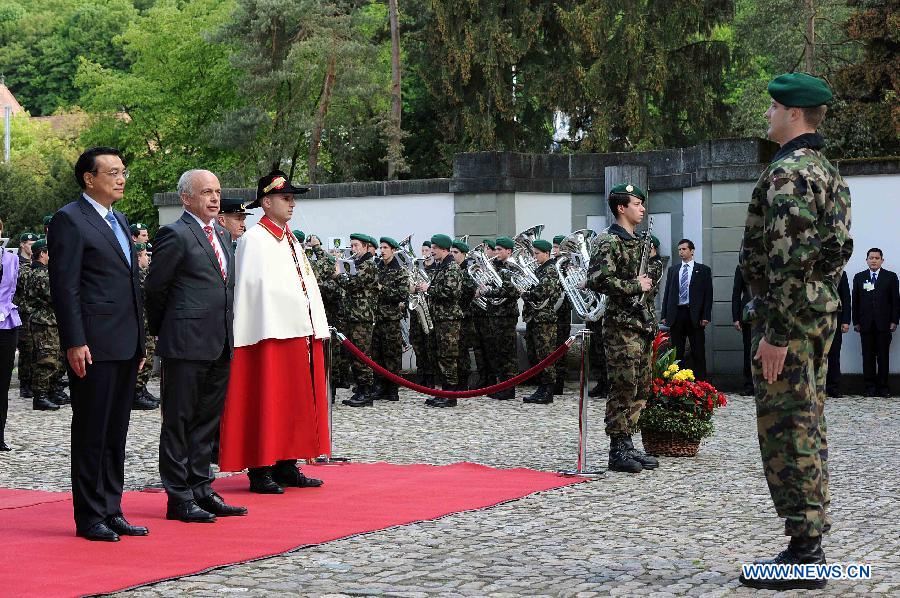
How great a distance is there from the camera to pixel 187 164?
155ft

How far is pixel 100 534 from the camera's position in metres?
6.98

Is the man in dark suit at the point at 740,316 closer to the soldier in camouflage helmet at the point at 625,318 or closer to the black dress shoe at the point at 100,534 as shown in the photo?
the soldier in camouflage helmet at the point at 625,318

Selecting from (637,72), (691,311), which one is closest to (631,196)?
(691,311)

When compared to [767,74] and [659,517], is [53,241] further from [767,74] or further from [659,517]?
[767,74]

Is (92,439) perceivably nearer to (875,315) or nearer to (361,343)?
(361,343)

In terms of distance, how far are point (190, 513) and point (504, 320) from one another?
9.75 meters

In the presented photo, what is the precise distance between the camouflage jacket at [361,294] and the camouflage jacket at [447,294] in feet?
2.55

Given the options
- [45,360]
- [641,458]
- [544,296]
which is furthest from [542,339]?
[641,458]

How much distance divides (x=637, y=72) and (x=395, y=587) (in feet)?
102

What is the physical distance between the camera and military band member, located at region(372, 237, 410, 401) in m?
16.6

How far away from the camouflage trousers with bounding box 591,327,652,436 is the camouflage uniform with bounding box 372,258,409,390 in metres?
6.95

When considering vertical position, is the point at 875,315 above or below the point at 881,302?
below

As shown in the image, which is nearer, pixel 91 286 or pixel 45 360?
pixel 91 286

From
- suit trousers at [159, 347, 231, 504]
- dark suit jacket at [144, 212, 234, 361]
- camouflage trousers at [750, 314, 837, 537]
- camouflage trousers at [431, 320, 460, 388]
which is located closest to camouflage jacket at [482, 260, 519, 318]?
camouflage trousers at [431, 320, 460, 388]
